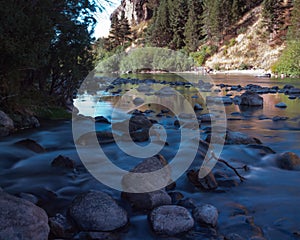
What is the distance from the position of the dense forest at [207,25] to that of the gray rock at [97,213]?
39.7m

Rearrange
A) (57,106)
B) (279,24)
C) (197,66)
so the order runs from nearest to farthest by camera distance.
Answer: (57,106) < (279,24) < (197,66)

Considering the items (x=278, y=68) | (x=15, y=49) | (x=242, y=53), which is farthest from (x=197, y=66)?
(x=15, y=49)

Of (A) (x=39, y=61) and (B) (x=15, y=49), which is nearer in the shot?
(B) (x=15, y=49)

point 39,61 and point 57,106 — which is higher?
point 39,61

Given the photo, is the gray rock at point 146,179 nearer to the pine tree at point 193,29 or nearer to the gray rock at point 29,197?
the gray rock at point 29,197

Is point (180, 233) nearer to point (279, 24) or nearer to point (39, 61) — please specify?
point (39, 61)

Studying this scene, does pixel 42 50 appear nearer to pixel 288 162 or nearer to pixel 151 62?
pixel 288 162

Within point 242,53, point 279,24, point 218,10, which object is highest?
point 218,10

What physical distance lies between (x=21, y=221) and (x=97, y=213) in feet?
2.74

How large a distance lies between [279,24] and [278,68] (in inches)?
893

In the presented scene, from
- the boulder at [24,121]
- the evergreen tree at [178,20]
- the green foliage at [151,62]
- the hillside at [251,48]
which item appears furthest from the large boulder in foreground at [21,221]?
the evergreen tree at [178,20]

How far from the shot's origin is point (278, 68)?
40.4 m

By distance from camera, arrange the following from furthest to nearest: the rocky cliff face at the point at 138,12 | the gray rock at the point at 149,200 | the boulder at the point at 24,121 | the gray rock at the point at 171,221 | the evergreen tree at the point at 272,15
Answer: the rocky cliff face at the point at 138,12 < the evergreen tree at the point at 272,15 < the boulder at the point at 24,121 < the gray rock at the point at 149,200 < the gray rock at the point at 171,221

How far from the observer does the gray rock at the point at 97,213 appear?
3.50m
